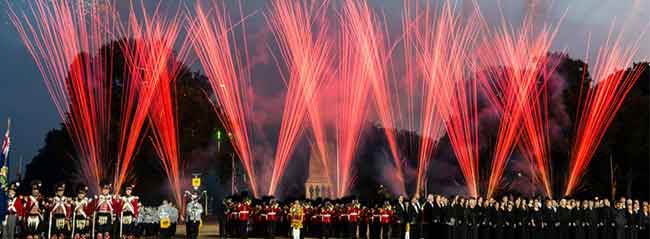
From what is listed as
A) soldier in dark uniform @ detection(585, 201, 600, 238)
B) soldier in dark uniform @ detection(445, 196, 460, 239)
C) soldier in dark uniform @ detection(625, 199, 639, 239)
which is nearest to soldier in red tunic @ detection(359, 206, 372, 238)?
soldier in dark uniform @ detection(445, 196, 460, 239)

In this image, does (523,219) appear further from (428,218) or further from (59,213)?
(59,213)

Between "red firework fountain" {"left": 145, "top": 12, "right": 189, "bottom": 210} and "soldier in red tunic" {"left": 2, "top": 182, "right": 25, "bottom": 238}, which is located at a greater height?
"red firework fountain" {"left": 145, "top": 12, "right": 189, "bottom": 210}

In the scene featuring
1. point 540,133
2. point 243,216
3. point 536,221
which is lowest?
point 536,221

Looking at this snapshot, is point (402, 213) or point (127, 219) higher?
point (402, 213)

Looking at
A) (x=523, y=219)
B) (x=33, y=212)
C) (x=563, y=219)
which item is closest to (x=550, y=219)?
(x=563, y=219)

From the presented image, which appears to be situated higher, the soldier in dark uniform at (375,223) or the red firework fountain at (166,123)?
the red firework fountain at (166,123)

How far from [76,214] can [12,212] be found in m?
2.49

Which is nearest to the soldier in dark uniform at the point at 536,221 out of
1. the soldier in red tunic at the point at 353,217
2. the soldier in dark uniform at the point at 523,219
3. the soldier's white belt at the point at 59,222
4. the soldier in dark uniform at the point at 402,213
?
the soldier in dark uniform at the point at 523,219

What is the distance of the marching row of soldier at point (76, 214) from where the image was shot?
2342 centimetres

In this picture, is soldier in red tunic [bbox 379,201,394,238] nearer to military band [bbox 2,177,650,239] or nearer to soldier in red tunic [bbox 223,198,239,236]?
military band [bbox 2,177,650,239]

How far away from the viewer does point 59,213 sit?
24.4 m

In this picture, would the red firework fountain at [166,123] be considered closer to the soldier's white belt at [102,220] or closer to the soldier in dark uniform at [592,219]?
the soldier's white belt at [102,220]

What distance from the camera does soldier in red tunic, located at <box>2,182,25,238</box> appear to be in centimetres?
2173

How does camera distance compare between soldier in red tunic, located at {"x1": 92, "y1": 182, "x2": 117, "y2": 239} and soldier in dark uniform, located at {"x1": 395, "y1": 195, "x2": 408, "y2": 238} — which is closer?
soldier in red tunic, located at {"x1": 92, "y1": 182, "x2": 117, "y2": 239}
